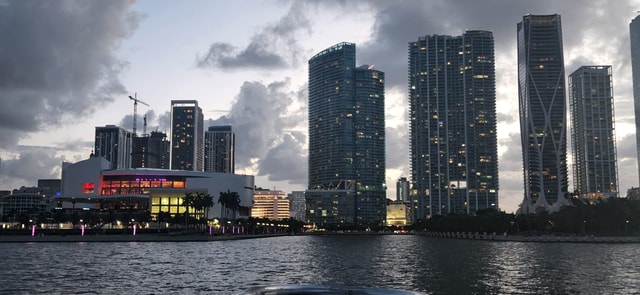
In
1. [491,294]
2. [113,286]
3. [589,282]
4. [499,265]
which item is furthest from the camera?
[499,265]

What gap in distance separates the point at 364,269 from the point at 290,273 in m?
14.7

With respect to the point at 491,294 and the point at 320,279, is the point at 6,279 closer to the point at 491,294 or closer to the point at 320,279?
the point at 320,279

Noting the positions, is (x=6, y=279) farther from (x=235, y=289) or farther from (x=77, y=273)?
(x=235, y=289)

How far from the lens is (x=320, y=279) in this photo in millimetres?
72312

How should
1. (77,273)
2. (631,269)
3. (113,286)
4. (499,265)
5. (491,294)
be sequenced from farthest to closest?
(499,265), (631,269), (77,273), (113,286), (491,294)

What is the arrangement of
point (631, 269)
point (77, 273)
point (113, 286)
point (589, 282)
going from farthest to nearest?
1. point (631, 269)
2. point (77, 273)
3. point (589, 282)
4. point (113, 286)

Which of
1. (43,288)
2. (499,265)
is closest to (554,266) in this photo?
(499,265)

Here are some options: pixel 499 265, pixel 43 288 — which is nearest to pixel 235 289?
pixel 43 288

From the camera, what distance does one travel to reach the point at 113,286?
62812 mm

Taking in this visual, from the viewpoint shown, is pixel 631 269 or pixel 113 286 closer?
pixel 113 286

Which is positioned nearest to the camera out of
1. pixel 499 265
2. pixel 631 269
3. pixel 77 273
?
pixel 77 273

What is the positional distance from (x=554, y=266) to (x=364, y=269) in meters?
31.1

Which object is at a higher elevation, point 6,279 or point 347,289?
point 347,289

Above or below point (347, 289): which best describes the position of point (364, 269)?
below
